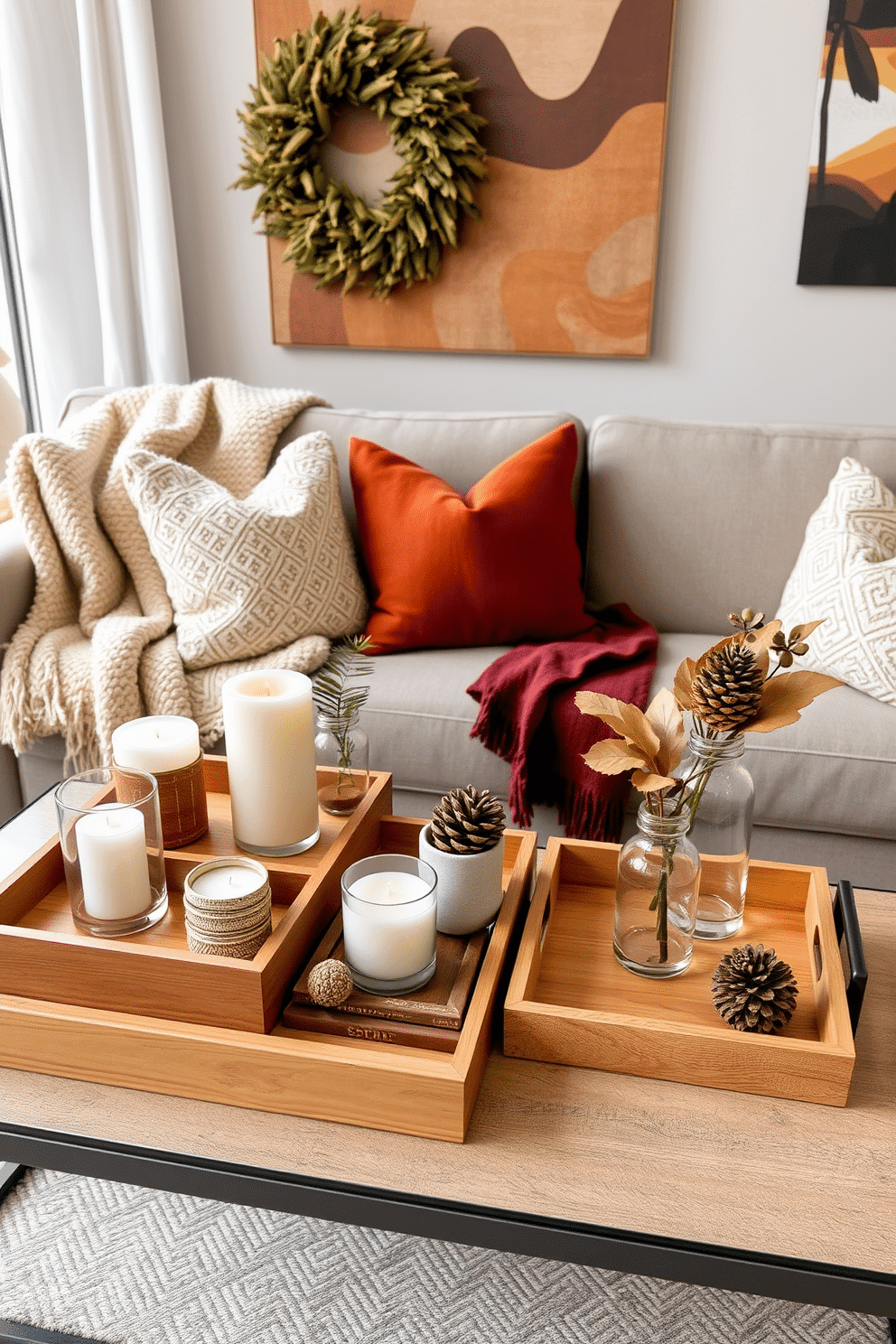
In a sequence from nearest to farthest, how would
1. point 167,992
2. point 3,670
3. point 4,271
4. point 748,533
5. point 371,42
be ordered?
point 167,992 → point 3,670 → point 748,533 → point 371,42 → point 4,271

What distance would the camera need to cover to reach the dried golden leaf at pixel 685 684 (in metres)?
0.93

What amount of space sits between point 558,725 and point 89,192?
78.4 inches

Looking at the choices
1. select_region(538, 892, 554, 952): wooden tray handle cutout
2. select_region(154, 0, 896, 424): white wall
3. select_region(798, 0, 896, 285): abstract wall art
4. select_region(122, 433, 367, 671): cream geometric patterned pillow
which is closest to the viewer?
select_region(538, 892, 554, 952): wooden tray handle cutout

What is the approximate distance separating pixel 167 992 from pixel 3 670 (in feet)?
3.81

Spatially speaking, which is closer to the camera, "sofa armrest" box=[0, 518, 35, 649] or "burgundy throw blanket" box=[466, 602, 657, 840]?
"burgundy throw blanket" box=[466, 602, 657, 840]

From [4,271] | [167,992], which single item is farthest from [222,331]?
[167,992]

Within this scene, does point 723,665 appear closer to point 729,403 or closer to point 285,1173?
point 285,1173

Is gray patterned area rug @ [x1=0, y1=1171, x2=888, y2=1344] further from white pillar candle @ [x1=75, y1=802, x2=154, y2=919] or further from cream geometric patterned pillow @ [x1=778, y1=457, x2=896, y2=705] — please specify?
cream geometric patterned pillow @ [x1=778, y1=457, x2=896, y2=705]

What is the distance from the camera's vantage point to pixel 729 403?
2672 millimetres

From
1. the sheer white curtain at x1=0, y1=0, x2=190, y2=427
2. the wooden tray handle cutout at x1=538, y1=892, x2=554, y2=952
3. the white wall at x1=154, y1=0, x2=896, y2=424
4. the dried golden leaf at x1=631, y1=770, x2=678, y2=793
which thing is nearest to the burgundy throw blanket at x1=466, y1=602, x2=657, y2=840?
the wooden tray handle cutout at x1=538, y1=892, x2=554, y2=952

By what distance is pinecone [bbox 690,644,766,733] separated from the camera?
0.88 meters

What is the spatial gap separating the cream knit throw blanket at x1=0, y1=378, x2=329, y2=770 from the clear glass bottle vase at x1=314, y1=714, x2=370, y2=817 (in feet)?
2.04

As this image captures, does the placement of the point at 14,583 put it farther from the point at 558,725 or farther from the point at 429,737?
the point at 558,725

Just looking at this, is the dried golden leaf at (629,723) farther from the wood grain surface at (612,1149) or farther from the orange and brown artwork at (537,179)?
the orange and brown artwork at (537,179)
